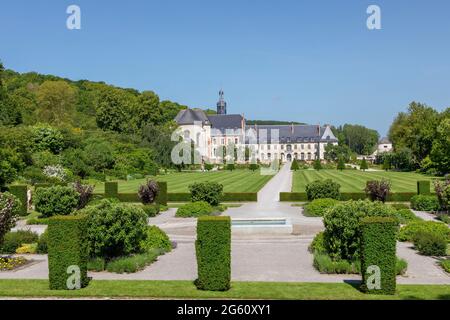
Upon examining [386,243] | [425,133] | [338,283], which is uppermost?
[425,133]

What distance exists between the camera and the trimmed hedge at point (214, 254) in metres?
11.1

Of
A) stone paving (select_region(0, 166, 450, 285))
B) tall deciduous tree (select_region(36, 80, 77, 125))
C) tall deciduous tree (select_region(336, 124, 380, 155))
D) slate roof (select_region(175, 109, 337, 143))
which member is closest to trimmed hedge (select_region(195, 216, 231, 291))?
stone paving (select_region(0, 166, 450, 285))

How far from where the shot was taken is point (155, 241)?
16531 millimetres

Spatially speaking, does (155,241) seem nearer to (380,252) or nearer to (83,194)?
(380,252)

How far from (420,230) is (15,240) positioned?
13860 mm

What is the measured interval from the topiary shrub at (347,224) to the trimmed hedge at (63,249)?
22.1 ft

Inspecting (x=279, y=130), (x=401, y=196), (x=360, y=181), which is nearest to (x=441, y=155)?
(x=360, y=181)

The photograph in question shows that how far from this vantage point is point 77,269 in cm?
1126

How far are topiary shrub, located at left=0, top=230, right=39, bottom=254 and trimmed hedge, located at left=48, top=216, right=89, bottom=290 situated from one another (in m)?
5.30

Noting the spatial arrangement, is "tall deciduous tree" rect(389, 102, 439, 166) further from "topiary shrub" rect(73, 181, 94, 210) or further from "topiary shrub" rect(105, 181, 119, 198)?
"topiary shrub" rect(73, 181, 94, 210)
